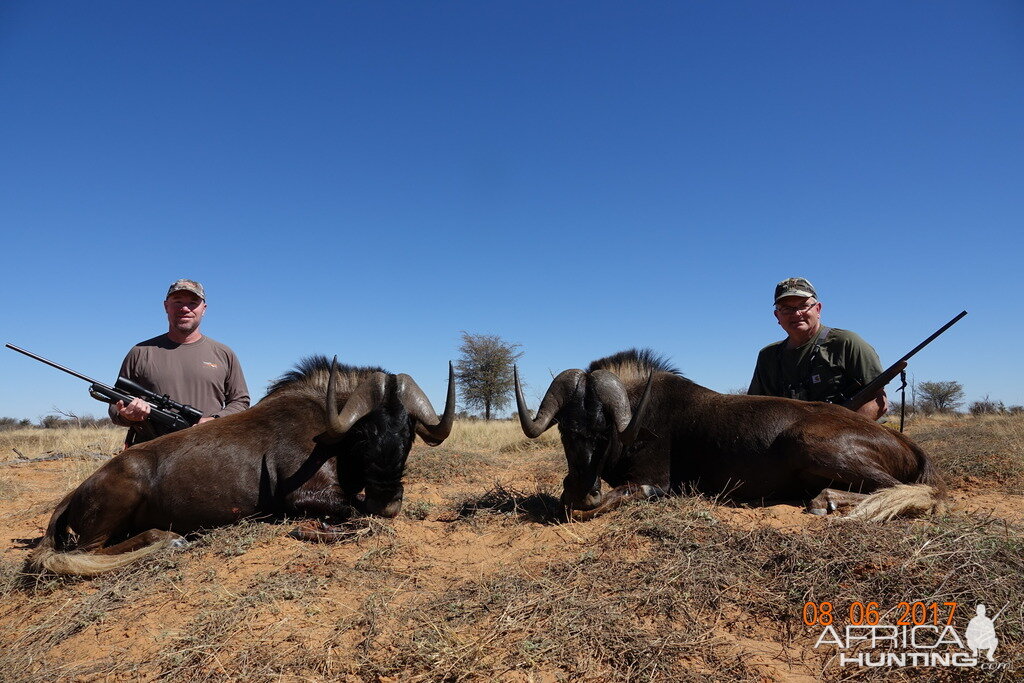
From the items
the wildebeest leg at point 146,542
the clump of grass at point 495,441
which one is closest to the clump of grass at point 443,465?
the clump of grass at point 495,441

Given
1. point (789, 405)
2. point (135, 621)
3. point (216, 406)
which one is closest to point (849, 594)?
point (789, 405)

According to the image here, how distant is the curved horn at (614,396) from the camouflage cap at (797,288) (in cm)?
208

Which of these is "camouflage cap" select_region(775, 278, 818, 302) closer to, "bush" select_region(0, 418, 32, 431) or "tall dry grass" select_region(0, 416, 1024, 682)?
"tall dry grass" select_region(0, 416, 1024, 682)

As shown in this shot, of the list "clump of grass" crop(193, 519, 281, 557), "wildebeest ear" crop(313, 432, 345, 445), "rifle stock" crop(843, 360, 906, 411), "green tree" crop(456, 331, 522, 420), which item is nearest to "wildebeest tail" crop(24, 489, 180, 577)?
"clump of grass" crop(193, 519, 281, 557)

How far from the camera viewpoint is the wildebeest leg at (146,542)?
14.0 feet

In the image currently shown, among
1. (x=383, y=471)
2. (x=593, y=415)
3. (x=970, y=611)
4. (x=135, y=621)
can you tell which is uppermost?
(x=593, y=415)

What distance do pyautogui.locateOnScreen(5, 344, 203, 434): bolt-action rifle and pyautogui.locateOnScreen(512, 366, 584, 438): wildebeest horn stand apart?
320 centimetres

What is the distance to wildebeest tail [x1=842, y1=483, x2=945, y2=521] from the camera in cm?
387

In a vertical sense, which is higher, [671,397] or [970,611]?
[671,397]

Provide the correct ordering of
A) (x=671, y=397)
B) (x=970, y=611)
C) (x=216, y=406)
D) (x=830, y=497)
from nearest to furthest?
(x=970, y=611)
(x=830, y=497)
(x=671, y=397)
(x=216, y=406)

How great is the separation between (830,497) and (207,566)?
4.35 meters

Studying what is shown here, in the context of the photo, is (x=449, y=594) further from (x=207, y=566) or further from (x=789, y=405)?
(x=789, y=405)

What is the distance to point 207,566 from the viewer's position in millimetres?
3795

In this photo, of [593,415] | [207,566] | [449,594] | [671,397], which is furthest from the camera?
[671,397]
